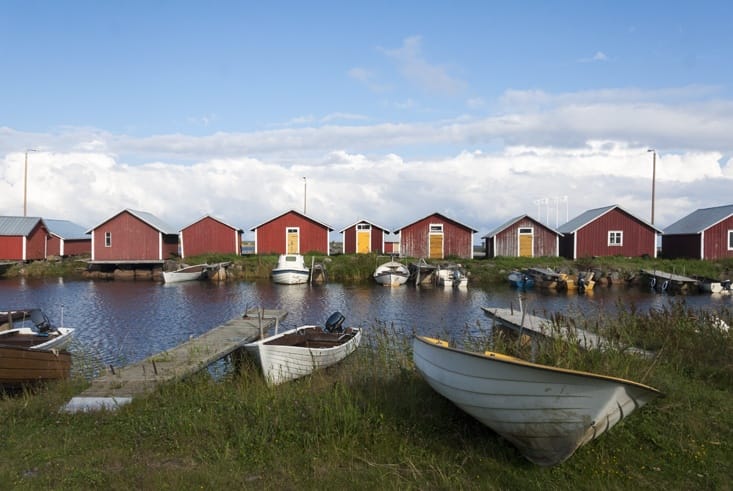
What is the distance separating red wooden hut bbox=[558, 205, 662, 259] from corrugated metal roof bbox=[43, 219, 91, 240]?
44.4 metres

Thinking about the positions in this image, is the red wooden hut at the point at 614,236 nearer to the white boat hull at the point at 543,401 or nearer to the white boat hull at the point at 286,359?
the white boat hull at the point at 286,359

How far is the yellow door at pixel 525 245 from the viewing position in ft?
157

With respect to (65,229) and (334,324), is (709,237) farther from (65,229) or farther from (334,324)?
(65,229)

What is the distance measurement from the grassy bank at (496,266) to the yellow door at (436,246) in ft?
6.37

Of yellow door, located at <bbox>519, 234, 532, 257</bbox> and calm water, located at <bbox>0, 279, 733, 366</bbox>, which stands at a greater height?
yellow door, located at <bbox>519, 234, 532, 257</bbox>

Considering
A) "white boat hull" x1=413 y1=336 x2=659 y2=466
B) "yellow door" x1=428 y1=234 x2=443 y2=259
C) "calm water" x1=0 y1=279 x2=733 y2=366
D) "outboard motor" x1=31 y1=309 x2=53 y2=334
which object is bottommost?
"calm water" x1=0 y1=279 x2=733 y2=366

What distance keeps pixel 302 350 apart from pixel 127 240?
40.3 m

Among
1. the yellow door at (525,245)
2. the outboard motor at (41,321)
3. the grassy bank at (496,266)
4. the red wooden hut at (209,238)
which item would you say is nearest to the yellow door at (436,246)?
the grassy bank at (496,266)

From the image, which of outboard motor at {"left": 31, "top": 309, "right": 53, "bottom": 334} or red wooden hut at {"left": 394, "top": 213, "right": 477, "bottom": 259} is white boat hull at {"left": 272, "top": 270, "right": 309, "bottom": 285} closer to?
red wooden hut at {"left": 394, "top": 213, "right": 477, "bottom": 259}

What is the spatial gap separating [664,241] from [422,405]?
51.3 meters

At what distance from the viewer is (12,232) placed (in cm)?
5081

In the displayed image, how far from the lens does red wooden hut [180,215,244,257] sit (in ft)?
161

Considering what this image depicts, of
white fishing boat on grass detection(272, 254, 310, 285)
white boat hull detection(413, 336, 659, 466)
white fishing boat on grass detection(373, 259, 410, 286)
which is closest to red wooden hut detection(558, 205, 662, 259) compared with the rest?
white fishing boat on grass detection(373, 259, 410, 286)

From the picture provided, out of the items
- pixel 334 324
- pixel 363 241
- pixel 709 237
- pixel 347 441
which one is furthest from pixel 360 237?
pixel 347 441
